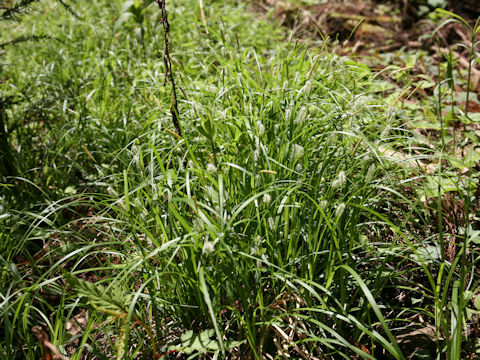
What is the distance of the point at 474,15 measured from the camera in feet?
15.1

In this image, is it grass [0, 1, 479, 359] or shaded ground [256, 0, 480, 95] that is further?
shaded ground [256, 0, 480, 95]

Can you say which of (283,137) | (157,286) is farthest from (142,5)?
(157,286)

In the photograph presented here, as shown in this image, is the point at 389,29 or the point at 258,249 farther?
the point at 389,29

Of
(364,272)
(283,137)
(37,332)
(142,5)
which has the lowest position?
(364,272)

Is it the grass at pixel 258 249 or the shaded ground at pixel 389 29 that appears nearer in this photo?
the grass at pixel 258 249

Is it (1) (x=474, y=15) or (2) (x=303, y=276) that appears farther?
(1) (x=474, y=15)

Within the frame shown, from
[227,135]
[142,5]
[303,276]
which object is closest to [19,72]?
[142,5]

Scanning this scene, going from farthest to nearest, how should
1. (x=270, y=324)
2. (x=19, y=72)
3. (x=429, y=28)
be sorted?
(x=429, y=28) → (x=19, y=72) → (x=270, y=324)

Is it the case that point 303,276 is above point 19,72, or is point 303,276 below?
below

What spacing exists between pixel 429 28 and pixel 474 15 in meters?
0.58

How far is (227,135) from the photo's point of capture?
6.25 feet

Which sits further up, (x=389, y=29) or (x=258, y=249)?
(x=258, y=249)

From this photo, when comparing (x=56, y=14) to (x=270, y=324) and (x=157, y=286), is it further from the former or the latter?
(x=270, y=324)

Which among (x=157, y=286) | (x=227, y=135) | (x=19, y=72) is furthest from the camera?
(x=19, y=72)
